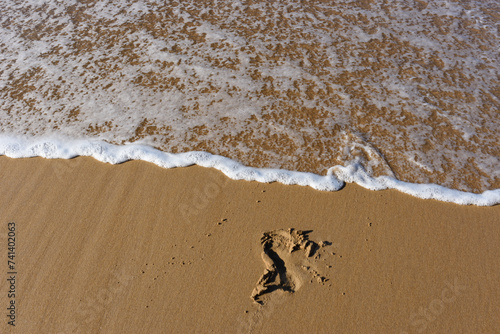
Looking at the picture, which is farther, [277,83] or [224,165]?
[277,83]

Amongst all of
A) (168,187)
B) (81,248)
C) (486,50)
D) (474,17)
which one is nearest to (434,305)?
(168,187)

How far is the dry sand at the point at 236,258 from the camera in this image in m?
2.27

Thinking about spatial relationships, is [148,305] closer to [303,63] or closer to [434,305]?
[434,305]

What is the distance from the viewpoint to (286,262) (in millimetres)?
2494

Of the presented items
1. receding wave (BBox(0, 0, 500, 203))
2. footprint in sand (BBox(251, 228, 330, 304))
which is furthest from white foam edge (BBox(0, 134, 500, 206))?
footprint in sand (BBox(251, 228, 330, 304))

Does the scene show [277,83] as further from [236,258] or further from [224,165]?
[236,258]

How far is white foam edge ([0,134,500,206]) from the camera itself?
295 centimetres

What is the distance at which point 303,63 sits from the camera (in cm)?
439

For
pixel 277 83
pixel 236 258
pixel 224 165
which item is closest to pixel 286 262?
pixel 236 258

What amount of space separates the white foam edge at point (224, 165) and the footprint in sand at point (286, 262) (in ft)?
1.93

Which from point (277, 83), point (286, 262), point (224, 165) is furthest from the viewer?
point (277, 83)

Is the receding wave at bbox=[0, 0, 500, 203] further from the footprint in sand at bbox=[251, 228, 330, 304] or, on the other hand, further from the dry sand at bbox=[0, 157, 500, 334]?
the footprint in sand at bbox=[251, 228, 330, 304]

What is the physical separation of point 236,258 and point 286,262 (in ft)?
1.30

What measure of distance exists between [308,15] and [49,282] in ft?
16.9
